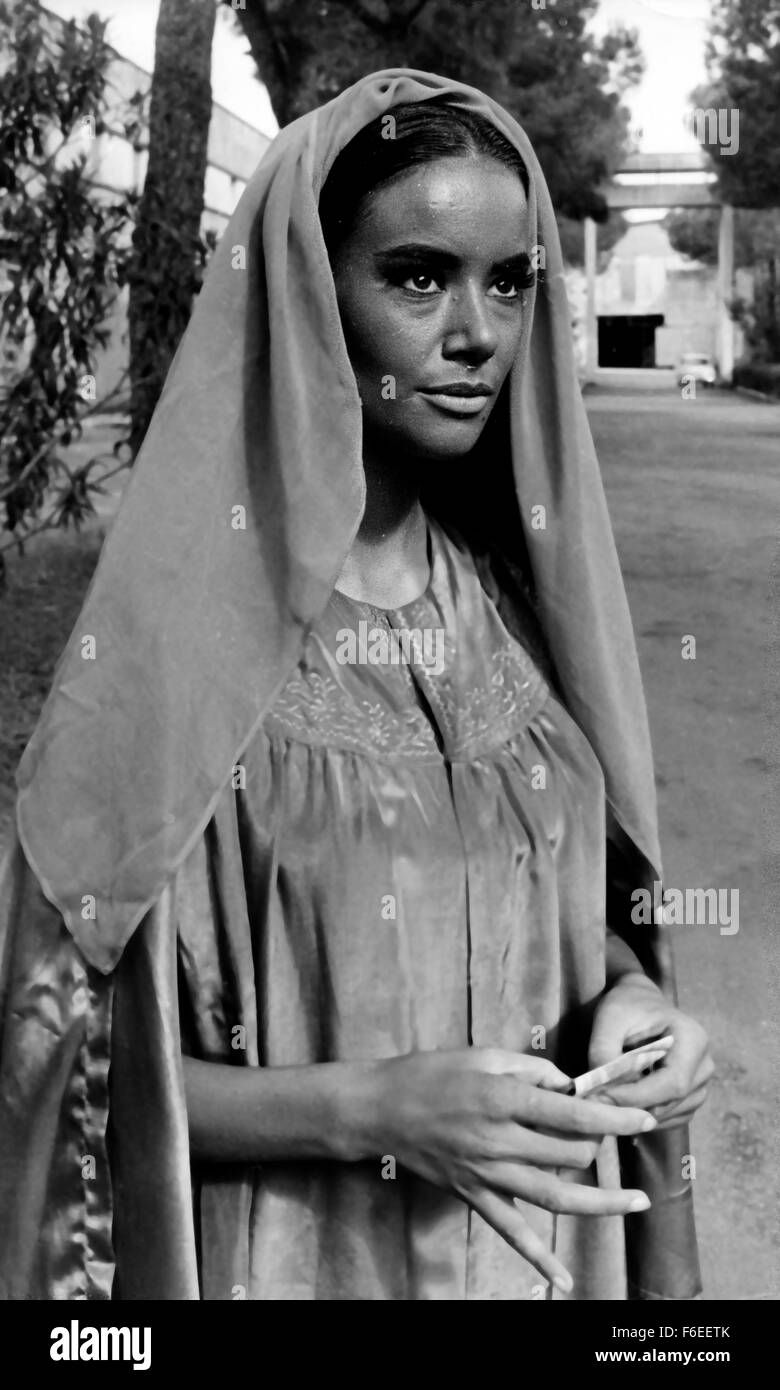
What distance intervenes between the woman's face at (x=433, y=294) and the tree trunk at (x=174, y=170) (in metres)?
2.63

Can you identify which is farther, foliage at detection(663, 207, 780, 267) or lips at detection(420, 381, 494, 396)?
foliage at detection(663, 207, 780, 267)

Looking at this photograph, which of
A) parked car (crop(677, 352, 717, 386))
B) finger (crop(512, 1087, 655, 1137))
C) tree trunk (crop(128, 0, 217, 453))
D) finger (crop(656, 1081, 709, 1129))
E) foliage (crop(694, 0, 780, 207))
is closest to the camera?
finger (crop(512, 1087, 655, 1137))

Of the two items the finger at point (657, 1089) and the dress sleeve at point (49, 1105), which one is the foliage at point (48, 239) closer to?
the dress sleeve at point (49, 1105)

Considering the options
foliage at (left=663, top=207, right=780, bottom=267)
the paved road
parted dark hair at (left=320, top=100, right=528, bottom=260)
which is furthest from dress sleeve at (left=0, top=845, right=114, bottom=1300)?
foliage at (left=663, top=207, right=780, bottom=267)

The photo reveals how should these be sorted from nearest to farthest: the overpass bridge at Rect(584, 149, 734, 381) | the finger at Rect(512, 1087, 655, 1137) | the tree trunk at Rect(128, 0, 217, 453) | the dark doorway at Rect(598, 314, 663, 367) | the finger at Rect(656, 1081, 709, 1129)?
the finger at Rect(512, 1087, 655, 1137)
the finger at Rect(656, 1081, 709, 1129)
the tree trunk at Rect(128, 0, 217, 453)
the overpass bridge at Rect(584, 149, 734, 381)
the dark doorway at Rect(598, 314, 663, 367)

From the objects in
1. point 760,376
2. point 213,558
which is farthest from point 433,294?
point 760,376

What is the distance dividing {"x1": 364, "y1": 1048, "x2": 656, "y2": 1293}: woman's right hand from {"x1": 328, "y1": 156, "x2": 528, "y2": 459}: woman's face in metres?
0.50

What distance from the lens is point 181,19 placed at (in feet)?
12.0

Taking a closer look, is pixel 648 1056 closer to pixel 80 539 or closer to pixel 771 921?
pixel 771 921

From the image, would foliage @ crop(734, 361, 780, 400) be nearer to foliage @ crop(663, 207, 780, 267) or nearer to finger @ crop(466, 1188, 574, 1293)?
foliage @ crop(663, 207, 780, 267)

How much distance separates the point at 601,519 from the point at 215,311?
407 millimetres

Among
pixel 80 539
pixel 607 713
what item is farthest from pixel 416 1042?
pixel 80 539

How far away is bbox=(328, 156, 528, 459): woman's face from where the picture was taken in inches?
42.7

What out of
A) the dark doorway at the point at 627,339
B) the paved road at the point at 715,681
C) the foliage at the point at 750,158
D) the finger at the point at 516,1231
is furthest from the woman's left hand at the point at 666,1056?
the dark doorway at the point at 627,339
